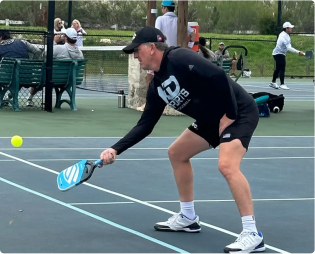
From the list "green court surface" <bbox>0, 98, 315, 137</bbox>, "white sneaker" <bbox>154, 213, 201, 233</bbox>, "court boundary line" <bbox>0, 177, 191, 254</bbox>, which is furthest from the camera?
"green court surface" <bbox>0, 98, 315, 137</bbox>

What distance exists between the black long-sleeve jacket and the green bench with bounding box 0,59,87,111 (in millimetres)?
9540

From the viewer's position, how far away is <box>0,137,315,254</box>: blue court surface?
6.22 m

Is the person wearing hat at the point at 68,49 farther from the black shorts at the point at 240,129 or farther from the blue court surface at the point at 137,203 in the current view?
the black shorts at the point at 240,129

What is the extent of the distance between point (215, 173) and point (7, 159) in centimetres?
261

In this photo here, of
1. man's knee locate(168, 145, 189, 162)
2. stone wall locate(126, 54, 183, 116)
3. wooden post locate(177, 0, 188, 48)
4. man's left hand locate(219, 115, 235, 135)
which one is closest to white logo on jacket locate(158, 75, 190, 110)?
man's left hand locate(219, 115, 235, 135)

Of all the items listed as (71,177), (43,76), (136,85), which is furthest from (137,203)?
(136,85)

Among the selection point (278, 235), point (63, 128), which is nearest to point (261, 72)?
point (63, 128)

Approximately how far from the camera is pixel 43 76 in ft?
51.9

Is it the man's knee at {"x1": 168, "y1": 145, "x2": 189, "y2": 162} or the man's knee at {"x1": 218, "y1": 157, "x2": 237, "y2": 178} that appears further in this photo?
the man's knee at {"x1": 168, "y1": 145, "x2": 189, "y2": 162}

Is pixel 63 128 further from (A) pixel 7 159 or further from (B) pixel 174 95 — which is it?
(B) pixel 174 95

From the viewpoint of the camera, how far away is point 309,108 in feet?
60.2

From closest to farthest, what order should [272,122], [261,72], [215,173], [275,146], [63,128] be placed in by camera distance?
1. [215,173]
2. [275,146]
3. [63,128]
4. [272,122]
5. [261,72]

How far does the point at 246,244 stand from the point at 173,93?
4.04 ft

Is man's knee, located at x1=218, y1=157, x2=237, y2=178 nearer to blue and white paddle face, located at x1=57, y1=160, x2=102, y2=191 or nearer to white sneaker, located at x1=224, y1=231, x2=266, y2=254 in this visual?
white sneaker, located at x1=224, y1=231, x2=266, y2=254
